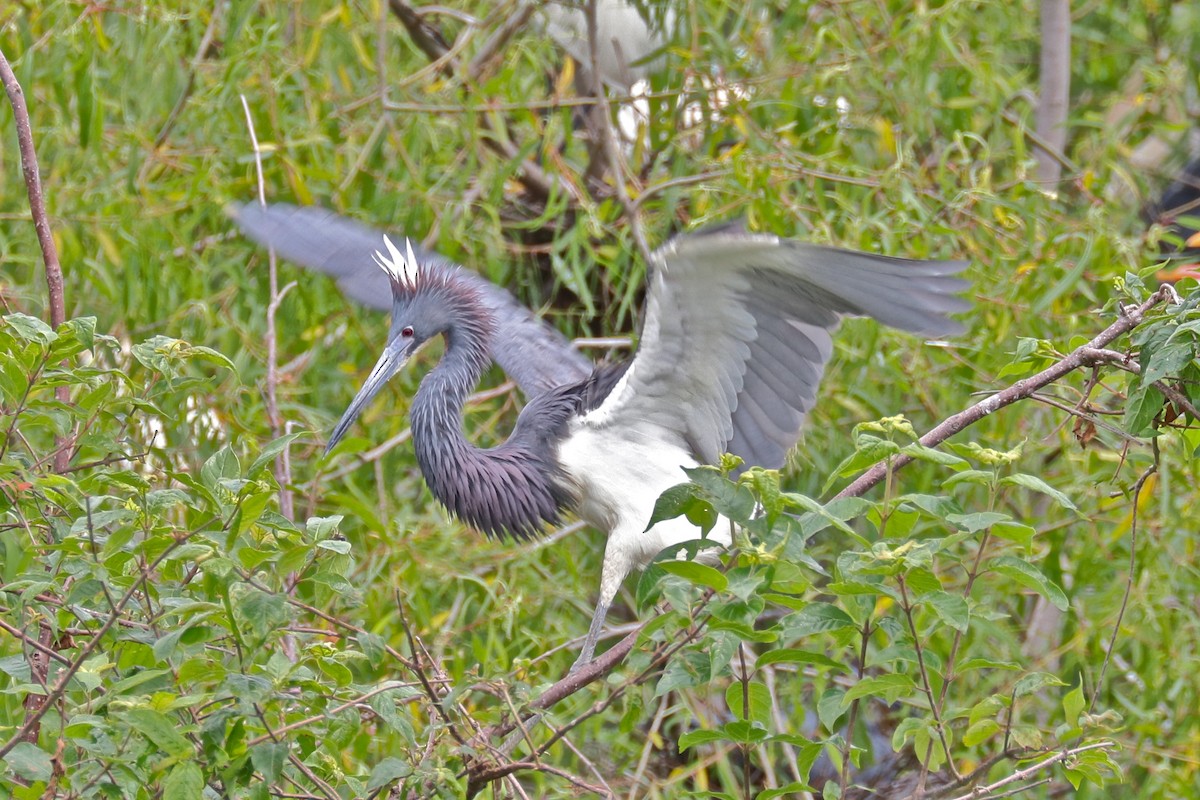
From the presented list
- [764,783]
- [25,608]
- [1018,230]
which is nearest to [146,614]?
[25,608]

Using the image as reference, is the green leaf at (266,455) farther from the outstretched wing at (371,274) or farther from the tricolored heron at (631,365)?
the outstretched wing at (371,274)

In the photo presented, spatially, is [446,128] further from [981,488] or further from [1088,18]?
[1088,18]

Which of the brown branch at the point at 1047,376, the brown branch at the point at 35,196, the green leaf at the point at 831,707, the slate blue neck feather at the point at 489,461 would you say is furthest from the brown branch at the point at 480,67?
the green leaf at the point at 831,707

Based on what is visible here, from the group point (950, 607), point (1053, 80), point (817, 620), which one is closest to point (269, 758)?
point (817, 620)

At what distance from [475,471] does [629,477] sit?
308 millimetres

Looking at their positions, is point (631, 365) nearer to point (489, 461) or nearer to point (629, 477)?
point (629, 477)

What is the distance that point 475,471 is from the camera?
2.80 metres

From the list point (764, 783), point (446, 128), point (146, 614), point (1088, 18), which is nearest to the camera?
point (146, 614)

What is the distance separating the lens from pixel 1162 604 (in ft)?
10.1

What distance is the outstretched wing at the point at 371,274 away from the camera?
10.0 ft

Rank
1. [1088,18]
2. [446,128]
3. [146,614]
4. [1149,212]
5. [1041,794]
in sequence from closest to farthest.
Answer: [146,614]
[1041,794]
[446,128]
[1149,212]
[1088,18]

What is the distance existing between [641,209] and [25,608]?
2.22 m

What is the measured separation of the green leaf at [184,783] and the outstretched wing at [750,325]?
1169 millimetres

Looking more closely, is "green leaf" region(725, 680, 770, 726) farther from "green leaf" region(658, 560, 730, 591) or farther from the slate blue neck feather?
the slate blue neck feather
